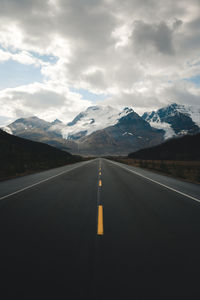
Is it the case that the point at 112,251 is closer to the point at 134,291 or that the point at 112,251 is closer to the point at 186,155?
the point at 134,291

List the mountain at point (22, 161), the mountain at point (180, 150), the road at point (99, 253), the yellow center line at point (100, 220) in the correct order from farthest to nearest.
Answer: the mountain at point (180, 150) < the mountain at point (22, 161) < the yellow center line at point (100, 220) < the road at point (99, 253)

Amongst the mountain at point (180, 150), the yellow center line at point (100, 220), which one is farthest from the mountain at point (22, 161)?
the mountain at point (180, 150)

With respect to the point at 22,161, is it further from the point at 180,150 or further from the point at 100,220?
the point at 180,150

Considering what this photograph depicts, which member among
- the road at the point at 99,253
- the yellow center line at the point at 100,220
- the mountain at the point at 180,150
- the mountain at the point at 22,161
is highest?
the mountain at the point at 180,150

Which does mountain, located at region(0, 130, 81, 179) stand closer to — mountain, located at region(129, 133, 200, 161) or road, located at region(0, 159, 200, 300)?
road, located at region(0, 159, 200, 300)

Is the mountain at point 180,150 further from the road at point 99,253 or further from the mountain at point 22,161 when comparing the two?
the road at point 99,253

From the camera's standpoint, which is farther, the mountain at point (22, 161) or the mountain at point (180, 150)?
the mountain at point (180, 150)

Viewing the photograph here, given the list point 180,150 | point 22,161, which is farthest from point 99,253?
point 180,150

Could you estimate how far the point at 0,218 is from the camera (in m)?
5.15

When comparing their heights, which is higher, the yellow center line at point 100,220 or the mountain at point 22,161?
the mountain at point 22,161

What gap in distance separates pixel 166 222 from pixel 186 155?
98.2 metres

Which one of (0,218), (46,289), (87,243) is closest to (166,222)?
(87,243)

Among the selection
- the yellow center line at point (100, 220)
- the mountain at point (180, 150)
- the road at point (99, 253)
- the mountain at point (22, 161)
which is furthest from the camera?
the mountain at point (180, 150)

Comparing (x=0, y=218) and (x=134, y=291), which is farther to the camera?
(x=0, y=218)
